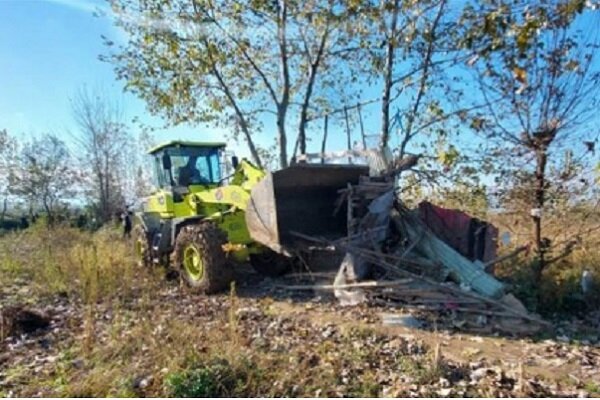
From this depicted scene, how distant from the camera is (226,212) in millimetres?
6738

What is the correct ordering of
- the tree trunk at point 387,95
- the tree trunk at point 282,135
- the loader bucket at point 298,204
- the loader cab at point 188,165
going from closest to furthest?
the loader bucket at point 298,204 → the loader cab at point 188,165 → the tree trunk at point 387,95 → the tree trunk at point 282,135

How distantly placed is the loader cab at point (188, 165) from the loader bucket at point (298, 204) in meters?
2.08

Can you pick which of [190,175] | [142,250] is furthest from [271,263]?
[142,250]

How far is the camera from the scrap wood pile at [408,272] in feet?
15.9

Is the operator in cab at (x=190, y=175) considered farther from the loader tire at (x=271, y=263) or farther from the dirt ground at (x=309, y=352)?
the dirt ground at (x=309, y=352)

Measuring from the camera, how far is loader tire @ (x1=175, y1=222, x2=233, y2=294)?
6258 millimetres

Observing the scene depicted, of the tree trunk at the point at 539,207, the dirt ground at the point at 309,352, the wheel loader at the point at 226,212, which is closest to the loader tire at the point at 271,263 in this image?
the wheel loader at the point at 226,212

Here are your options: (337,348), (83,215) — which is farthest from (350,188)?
(83,215)

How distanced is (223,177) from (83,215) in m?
15.8

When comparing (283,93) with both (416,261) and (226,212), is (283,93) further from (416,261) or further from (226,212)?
(416,261)

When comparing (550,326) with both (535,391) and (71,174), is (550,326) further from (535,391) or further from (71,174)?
(71,174)

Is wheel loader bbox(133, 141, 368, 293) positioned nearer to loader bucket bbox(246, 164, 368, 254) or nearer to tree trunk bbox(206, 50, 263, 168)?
loader bucket bbox(246, 164, 368, 254)

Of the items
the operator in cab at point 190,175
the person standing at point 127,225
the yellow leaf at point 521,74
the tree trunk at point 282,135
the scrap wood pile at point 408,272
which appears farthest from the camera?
the tree trunk at point 282,135

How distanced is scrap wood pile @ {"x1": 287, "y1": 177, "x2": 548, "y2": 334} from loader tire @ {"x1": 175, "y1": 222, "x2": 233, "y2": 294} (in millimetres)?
1020
